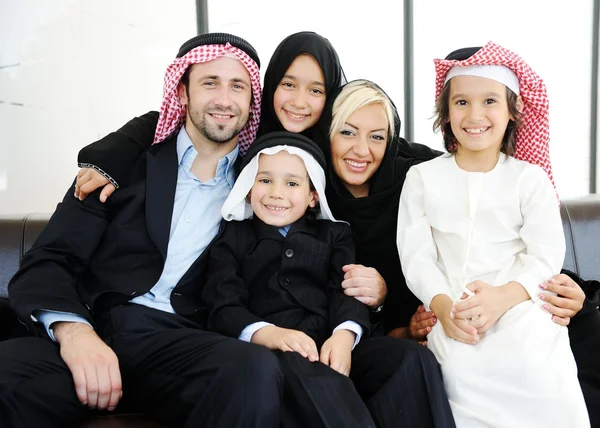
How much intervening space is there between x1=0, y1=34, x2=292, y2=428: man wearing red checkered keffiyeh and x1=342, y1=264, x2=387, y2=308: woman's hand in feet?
1.56

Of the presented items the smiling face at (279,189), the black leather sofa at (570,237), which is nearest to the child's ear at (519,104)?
the black leather sofa at (570,237)

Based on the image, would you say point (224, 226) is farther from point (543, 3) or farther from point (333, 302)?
point (543, 3)

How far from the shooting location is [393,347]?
1.86 meters

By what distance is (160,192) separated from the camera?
2.20 metres

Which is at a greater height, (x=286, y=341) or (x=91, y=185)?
(x=91, y=185)

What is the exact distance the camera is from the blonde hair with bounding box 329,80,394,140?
95.9 inches

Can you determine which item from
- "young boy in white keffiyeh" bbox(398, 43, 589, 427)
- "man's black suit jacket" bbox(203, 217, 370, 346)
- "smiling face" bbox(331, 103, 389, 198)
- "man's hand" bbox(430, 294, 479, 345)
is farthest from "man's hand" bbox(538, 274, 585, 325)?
"smiling face" bbox(331, 103, 389, 198)

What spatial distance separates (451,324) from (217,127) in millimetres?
1106

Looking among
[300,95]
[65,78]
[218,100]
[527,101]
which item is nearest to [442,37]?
[65,78]

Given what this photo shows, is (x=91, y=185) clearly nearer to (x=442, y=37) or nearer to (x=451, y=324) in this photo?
(x=451, y=324)

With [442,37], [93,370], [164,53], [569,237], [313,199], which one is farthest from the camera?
[442,37]

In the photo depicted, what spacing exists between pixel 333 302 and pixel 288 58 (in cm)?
115

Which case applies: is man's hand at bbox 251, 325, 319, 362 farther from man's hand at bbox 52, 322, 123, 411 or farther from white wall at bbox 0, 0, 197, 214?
white wall at bbox 0, 0, 197, 214

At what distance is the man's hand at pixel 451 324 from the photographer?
1.85 metres
